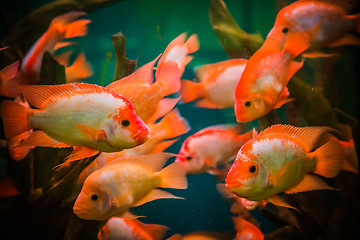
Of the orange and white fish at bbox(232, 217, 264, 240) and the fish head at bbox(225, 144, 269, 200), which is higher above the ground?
the fish head at bbox(225, 144, 269, 200)

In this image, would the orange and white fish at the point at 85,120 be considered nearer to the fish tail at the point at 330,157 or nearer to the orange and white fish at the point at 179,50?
the orange and white fish at the point at 179,50

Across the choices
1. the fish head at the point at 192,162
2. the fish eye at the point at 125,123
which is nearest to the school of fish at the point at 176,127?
the fish eye at the point at 125,123

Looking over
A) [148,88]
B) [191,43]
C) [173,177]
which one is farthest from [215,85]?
[173,177]

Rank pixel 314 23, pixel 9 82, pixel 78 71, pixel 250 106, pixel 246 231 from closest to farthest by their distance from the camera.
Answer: pixel 250 106, pixel 314 23, pixel 9 82, pixel 246 231, pixel 78 71

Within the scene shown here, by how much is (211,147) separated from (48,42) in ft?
5.37

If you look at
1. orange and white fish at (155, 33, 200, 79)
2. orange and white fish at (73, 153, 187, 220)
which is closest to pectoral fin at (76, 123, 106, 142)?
orange and white fish at (73, 153, 187, 220)

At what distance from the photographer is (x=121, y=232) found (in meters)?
1.80

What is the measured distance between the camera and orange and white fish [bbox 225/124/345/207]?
4.02ft

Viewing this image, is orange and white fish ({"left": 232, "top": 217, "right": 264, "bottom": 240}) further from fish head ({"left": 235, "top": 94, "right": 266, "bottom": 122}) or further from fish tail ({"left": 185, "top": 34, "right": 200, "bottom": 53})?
fish tail ({"left": 185, "top": 34, "right": 200, "bottom": 53})

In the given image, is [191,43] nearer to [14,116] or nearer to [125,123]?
[125,123]

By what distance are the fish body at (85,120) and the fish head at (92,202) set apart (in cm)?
38

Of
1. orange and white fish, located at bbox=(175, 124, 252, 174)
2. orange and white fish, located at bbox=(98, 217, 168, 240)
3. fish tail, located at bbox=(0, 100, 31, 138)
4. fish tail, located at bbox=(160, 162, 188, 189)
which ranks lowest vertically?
orange and white fish, located at bbox=(98, 217, 168, 240)

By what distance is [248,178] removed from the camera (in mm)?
1214

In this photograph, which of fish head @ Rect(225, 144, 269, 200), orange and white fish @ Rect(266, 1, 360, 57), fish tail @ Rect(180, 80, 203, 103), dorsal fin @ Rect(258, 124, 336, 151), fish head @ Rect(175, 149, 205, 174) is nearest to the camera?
fish head @ Rect(225, 144, 269, 200)
